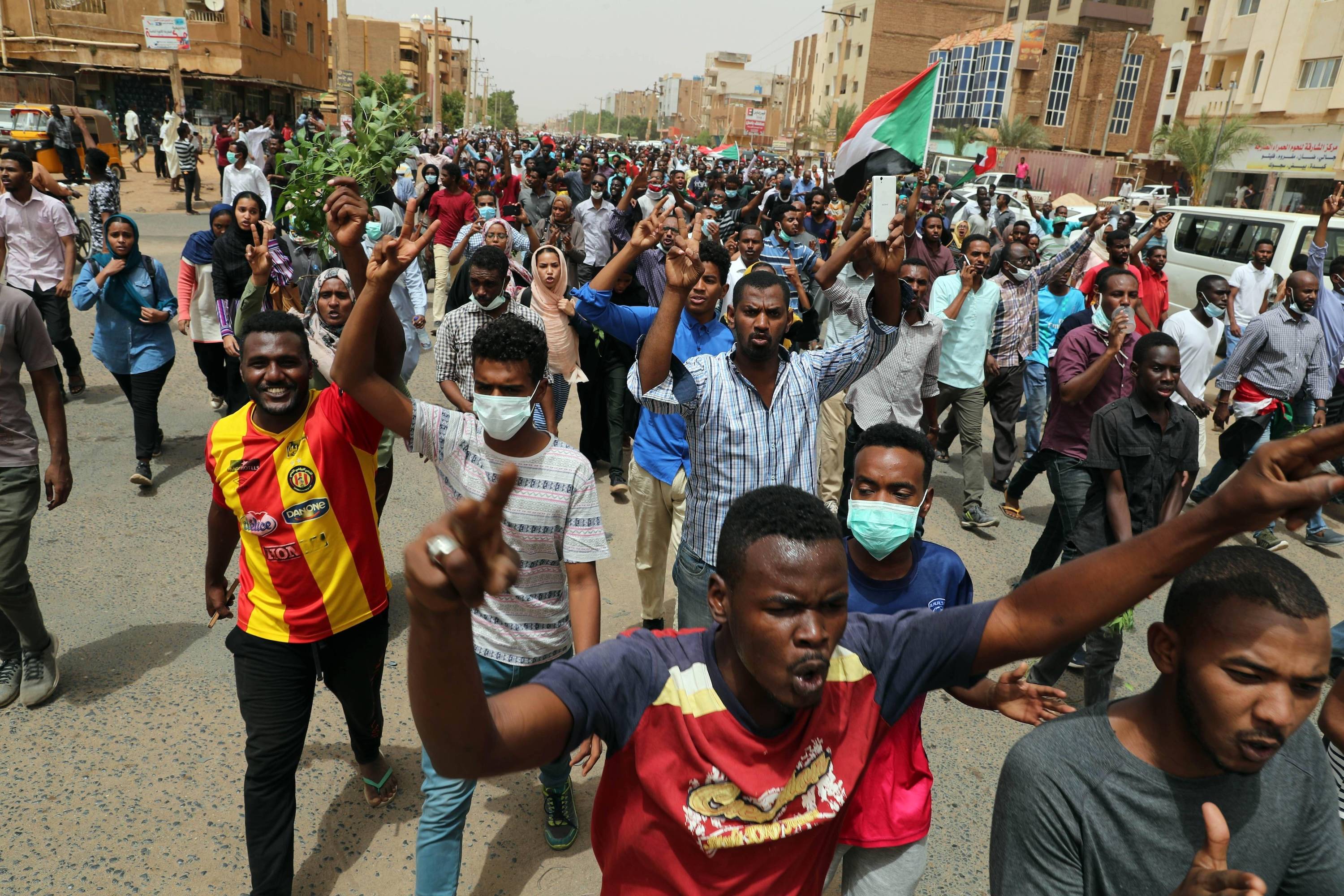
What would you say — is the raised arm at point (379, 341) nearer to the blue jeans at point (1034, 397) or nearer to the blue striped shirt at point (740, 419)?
the blue striped shirt at point (740, 419)

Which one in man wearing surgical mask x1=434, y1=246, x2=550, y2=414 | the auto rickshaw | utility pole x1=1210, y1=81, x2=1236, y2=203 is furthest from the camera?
utility pole x1=1210, y1=81, x2=1236, y2=203

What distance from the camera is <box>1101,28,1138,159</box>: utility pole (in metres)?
57.4

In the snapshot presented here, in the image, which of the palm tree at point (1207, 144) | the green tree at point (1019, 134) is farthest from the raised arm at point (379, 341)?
the green tree at point (1019, 134)

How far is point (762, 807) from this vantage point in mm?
1564

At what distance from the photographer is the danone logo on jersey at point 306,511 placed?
112 inches

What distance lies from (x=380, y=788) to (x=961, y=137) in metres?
56.3

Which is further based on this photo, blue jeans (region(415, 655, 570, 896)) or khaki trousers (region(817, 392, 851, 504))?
khaki trousers (region(817, 392, 851, 504))

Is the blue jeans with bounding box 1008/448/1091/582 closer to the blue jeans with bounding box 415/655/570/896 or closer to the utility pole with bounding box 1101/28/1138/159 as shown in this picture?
the blue jeans with bounding box 415/655/570/896

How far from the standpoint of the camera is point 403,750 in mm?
3805

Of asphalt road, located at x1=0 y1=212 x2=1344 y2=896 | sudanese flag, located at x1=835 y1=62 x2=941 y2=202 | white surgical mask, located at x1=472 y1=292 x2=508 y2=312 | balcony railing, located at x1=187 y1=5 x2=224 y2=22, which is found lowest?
asphalt road, located at x1=0 y1=212 x2=1344 y2=896

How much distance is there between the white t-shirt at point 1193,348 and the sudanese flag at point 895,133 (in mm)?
2739

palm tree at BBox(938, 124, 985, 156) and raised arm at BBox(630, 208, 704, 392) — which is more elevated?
palm tree at BBox(938, 124, 985, 156)

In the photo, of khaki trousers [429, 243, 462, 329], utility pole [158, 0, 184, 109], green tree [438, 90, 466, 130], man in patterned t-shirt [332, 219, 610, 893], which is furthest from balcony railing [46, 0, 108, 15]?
man in patterned t-shirt [332, 219, 610, 893]

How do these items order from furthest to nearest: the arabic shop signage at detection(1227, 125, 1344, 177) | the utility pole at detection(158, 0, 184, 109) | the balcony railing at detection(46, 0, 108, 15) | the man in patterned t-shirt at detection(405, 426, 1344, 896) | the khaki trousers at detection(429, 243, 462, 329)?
1. the balcony railing at detection(46, 0, 108, 15)
2. the arabic shop signage at detection(1227, 125, 1344, 177)
3. the utility pole at detection(158, 0, 184, 109)
4. the khaki trousers at detection(429, 243, 462, 329)
5. the man in patterned t-shirt at detection(405, 426, 1344, 896)
